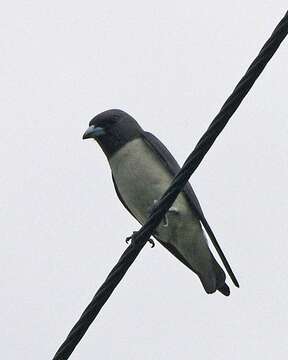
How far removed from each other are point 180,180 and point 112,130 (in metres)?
4.80

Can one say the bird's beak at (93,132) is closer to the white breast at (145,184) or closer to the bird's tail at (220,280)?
the white breast at (145,184)

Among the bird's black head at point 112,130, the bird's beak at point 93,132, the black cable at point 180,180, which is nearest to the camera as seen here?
the black cable at point 180,180

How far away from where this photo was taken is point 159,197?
9438mm

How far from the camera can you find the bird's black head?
9.91m

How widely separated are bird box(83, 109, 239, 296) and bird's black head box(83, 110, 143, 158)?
12 mm

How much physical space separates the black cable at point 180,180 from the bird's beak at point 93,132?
4.51 metres

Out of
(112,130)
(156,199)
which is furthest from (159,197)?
(112,130)

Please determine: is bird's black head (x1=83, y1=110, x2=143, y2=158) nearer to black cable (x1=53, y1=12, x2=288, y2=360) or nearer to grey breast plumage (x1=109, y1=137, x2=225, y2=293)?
grey breast plumage (x1=109, y1=137, x2=225, y2=293)

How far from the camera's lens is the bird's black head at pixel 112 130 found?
9.91 meters

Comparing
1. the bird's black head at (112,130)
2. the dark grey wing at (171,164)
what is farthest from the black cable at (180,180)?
the bird's black head at (112,130)

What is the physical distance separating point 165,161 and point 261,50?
460 centimetres

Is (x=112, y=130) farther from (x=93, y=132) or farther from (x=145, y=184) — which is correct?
(x=145, y=184)

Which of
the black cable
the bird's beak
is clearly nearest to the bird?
the bird's beak

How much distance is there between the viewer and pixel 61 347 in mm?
5332
